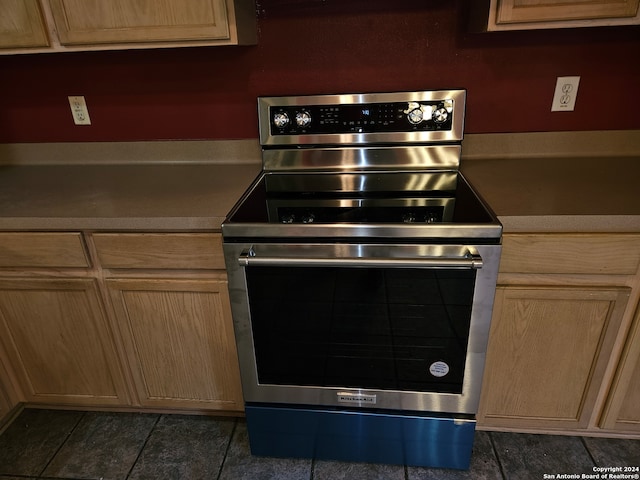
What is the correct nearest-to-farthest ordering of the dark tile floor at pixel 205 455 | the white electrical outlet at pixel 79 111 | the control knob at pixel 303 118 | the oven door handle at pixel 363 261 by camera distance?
the oven door handle at pixel 363 261 → the dark tile floor at pixel 205 455 → the control knob at pixel 303 118 → the white electrical outlet at pixel 79 111

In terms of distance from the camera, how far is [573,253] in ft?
3.70

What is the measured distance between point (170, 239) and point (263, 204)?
293 millimetres

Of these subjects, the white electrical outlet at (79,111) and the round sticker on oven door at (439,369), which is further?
the white electrical outlet at (79,111)

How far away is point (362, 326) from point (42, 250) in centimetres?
101

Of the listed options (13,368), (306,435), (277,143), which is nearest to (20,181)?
(13,368)

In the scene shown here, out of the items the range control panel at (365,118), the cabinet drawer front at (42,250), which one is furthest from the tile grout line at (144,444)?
the range control panel at (365,118)

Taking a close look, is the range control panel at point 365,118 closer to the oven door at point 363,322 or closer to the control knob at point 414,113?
the control knob at point 414,113

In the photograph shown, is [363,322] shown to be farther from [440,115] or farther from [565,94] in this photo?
[565,94]

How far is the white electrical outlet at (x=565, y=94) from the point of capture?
1.48 meters

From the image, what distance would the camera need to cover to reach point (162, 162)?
1.72m

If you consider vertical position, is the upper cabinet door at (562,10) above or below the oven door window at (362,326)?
above

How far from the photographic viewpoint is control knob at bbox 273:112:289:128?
152 centimetres

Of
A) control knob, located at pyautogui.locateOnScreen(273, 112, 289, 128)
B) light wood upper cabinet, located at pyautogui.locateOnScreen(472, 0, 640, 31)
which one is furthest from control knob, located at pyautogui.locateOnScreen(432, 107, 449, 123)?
control knob, located at pyautogui.locateOnScreen(273, 112, 289, 128)

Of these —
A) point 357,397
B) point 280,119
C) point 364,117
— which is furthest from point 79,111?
point 357,397
